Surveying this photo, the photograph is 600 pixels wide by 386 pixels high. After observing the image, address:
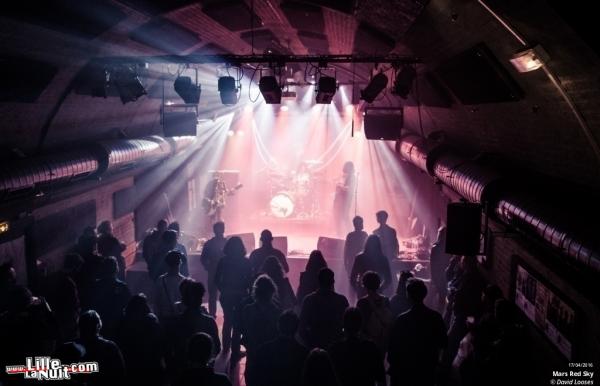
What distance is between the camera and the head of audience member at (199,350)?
4.18 metres

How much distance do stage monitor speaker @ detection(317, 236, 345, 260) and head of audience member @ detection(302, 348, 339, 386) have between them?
→ 8080 mm

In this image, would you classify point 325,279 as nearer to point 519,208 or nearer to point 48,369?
point 519,208

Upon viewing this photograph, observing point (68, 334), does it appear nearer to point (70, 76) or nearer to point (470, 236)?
point (70, 76)

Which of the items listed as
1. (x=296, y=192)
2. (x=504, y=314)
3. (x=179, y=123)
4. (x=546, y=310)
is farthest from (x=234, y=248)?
(x=296, y=192)

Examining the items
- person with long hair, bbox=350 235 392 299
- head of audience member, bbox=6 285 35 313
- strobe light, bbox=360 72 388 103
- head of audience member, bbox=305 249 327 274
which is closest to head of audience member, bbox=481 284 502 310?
person with long hair, bbox=350 235 392 299

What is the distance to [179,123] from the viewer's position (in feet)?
37.1

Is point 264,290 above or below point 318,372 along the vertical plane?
above

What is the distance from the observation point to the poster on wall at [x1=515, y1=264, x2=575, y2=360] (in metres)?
5.09

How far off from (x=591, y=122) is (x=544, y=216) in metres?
1.00

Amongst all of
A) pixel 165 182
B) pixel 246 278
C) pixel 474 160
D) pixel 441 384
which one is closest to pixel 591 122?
pixel 474 160

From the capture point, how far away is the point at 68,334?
6.66 metres

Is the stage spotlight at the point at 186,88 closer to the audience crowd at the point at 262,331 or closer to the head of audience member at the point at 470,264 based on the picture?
the audience crowd at the point at 262,331

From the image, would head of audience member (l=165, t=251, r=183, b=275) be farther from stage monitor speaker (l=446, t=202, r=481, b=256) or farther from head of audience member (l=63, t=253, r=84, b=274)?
stage monitor speaker (l=446, t=202, r=481, b=256)

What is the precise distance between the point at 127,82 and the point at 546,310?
316 inches
